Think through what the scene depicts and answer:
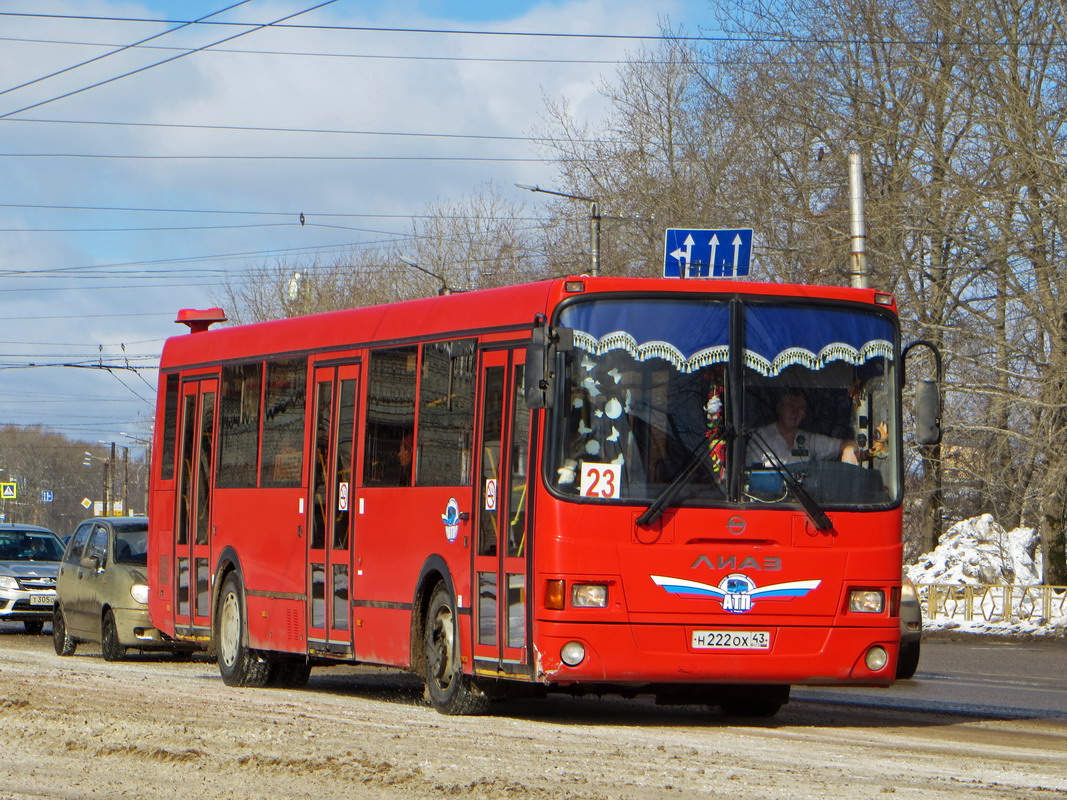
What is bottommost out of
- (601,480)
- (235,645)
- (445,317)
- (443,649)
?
(235,645)

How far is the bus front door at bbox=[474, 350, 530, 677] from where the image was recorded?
12.0 metres

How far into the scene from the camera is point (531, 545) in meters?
11.9

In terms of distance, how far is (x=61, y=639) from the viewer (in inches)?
889

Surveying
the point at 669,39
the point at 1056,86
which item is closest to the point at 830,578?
the point at 1056,86

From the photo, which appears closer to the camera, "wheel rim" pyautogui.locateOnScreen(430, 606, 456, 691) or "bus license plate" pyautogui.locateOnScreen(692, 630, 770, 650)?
"bus license plate" pyautogui.locateOnScreen(692, 630, 770, 650)

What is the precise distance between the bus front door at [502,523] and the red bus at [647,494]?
0.06 feet

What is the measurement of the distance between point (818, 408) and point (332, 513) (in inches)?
177

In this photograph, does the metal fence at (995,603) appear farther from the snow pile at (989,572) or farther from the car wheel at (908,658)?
the car wheel at (908,658)

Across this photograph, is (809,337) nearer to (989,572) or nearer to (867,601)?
(867,601)

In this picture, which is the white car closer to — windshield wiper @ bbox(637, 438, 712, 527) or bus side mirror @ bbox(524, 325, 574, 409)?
bus side mirror @ bbox(524, 325, 574, 409)

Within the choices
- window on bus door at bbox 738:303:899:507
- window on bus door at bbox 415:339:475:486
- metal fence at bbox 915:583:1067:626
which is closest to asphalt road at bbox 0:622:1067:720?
metal fence at bbox 915:583:1067:626

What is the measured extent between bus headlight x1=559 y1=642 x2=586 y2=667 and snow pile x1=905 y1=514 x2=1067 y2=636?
18145 millimetres

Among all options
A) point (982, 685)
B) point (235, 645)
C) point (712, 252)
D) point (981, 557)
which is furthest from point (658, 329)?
point (981, 557)

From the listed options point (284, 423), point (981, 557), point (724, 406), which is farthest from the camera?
point (981, 557)
